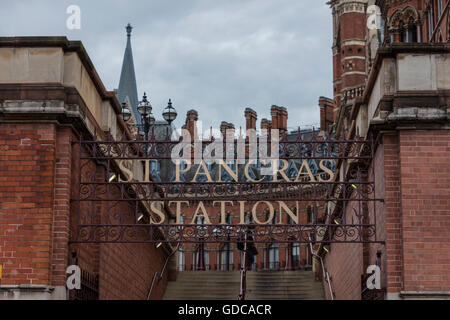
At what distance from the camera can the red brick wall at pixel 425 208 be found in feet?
47.5

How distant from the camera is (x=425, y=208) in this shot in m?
14.8

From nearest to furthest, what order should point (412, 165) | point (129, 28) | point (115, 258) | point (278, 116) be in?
point (412, 165) < point (115, 258) < point (278, 116) < point (129, 28)

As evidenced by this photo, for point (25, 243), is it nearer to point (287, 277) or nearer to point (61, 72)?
point (61, 72)

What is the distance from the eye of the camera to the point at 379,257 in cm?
1561

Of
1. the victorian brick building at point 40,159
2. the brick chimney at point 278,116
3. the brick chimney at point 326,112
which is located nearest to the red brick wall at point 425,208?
the victorian brick building at point 40,159

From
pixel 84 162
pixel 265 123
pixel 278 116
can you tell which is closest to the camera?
pixel 84 162

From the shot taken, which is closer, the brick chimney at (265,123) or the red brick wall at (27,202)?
the red brick wall at (27,202)

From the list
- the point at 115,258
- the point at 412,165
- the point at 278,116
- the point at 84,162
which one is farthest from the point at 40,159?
the point at 278,116

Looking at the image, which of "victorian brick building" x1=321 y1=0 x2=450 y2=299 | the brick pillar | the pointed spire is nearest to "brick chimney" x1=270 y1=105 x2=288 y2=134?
the pointed spire

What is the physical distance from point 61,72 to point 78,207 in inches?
87.9

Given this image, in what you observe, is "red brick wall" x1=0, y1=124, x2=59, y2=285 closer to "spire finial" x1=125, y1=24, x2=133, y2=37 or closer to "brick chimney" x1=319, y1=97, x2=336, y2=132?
"brick chimney" x1=319, y1=97, x2=336, y2=132

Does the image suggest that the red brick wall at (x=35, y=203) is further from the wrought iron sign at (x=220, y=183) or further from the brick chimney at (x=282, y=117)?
the brick chimney at (x=282, y=117)

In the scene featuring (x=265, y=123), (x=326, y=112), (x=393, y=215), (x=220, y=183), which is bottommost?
(x=393, y=215)

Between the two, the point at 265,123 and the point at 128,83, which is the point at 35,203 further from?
the point at 265,123
